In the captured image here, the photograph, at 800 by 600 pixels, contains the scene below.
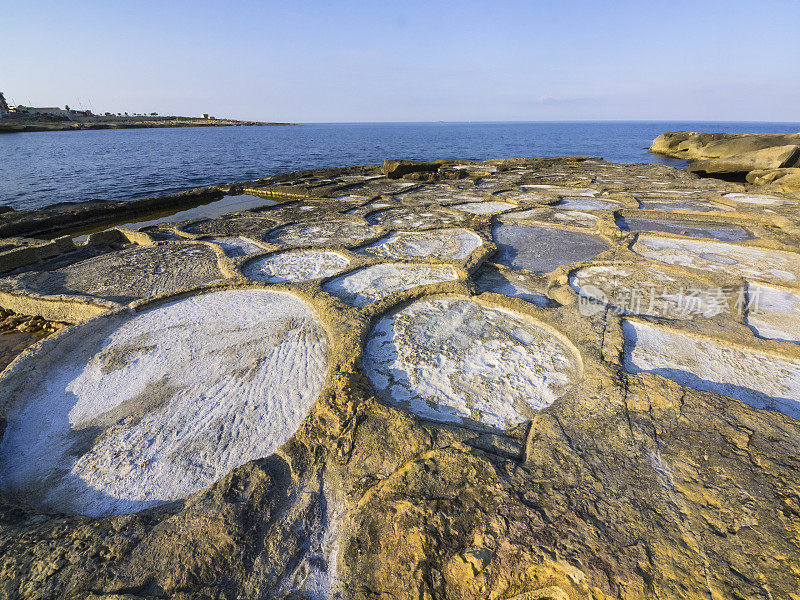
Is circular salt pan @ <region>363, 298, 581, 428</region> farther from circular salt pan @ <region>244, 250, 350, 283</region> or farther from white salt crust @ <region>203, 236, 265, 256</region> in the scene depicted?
white salt crust @ <region>203, 236, 265, 256</region>

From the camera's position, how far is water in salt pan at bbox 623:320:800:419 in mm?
3209

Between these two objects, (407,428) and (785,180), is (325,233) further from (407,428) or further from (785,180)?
(785,180)

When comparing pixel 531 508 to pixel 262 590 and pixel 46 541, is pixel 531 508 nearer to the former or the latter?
pixel 262 590

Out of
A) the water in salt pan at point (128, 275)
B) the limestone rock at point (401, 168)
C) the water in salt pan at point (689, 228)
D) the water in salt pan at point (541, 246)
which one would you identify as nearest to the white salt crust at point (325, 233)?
the water in salt pan at point (128, 275)

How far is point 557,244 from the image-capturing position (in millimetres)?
7422

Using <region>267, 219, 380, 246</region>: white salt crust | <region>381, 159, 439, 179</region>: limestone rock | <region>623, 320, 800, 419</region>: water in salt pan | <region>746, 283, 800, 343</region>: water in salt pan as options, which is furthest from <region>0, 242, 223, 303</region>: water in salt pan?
<region>381, 159, 439, 179</region>: limestone rock

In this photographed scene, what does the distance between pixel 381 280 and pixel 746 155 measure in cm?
2342

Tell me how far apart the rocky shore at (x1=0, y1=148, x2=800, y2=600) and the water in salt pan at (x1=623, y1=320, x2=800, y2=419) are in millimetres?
23

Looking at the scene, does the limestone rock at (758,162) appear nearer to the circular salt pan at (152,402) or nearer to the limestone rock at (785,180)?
the limestone rock at (785,180)

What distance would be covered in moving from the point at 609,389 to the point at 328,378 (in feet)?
8.46

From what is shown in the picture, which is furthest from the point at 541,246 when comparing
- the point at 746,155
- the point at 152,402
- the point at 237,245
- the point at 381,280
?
the point at 746,155

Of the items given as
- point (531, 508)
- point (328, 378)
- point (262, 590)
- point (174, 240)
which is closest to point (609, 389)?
point (531, 508)

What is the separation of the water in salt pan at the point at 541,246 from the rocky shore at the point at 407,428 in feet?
0.74

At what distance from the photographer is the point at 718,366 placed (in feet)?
11.7
